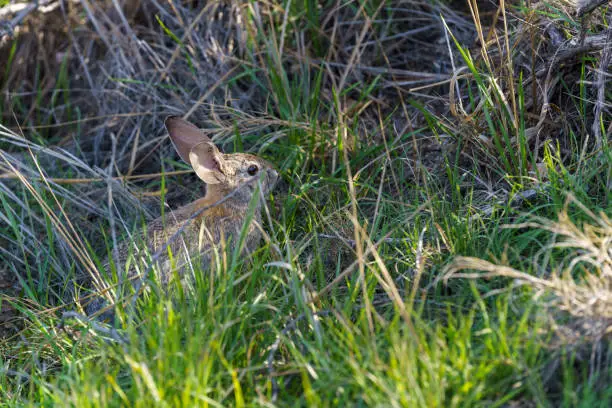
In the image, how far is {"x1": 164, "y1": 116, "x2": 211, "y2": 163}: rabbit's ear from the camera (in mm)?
4531

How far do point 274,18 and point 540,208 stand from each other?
2505 millimetres

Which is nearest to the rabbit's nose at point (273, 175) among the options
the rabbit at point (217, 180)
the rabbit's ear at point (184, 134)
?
the rabbit at point (217, 180)

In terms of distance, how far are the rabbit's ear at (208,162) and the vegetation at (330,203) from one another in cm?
23

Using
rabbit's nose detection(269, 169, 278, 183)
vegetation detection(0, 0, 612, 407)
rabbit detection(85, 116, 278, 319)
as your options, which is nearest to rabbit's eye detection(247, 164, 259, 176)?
rabbit detection(85, 116, 278, 319)

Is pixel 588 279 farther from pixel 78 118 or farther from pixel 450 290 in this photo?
pixel 78 118

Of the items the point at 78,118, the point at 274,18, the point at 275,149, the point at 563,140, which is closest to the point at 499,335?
the point at 563,140

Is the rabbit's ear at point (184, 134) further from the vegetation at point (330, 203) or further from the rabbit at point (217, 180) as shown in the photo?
the vegetation at point (330, 203)

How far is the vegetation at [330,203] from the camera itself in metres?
2.63

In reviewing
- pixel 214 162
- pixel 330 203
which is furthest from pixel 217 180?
pixel 330 203

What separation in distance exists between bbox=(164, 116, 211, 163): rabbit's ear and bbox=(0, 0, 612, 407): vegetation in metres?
0.20

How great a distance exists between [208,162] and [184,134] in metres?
0.21

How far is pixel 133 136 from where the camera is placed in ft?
17.5

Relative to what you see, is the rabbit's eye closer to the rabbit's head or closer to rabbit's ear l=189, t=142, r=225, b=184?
the rabbit's head

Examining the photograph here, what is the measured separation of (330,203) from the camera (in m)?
4.20
